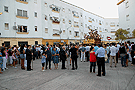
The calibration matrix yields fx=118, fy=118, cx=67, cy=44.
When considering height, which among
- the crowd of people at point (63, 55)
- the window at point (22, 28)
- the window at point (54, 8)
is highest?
the window at point (54, 8)

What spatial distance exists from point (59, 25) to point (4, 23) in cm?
1591

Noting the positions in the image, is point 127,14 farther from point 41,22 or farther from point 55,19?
point 41,22

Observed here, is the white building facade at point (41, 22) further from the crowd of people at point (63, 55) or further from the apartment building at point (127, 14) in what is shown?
the apartment building at point (127, 14)

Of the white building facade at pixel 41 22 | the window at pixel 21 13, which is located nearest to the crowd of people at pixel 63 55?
the white building facade at pixel 41 22

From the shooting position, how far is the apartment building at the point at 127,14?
29266 millimetres

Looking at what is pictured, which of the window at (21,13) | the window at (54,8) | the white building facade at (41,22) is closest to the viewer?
the white building facade at (41,22)

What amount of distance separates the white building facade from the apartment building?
14388 mm

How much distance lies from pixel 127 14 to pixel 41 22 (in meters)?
22.8

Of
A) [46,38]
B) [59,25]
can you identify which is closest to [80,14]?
[59,25]

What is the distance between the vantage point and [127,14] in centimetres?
3161

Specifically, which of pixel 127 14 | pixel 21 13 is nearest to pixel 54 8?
pixel 21 13

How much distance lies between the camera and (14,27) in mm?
24156

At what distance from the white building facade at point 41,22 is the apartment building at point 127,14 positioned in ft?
47.2

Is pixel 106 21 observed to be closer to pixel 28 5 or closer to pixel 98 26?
pixel 98 26
